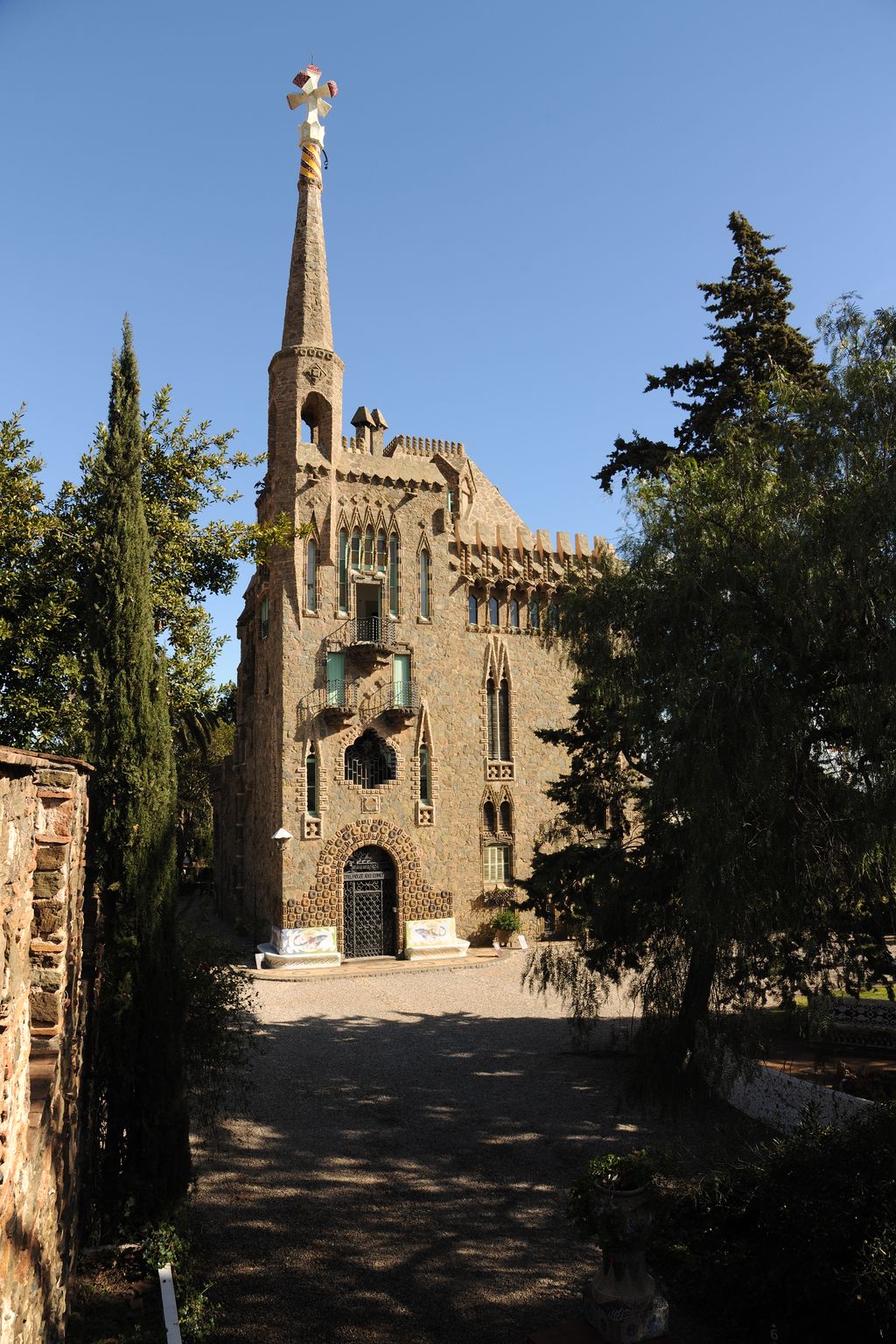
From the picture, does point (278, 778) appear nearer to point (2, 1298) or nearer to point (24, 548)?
point (24, 548)

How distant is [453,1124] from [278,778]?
585 inches

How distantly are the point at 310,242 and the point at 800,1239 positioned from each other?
3032 centimetres

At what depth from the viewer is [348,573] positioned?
28219mm

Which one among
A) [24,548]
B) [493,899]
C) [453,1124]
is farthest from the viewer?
[493,899]

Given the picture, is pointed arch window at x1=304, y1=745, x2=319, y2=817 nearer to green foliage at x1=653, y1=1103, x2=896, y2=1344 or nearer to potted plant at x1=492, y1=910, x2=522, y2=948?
potted plant at x1=492, y1=910, x2=522, y2=948

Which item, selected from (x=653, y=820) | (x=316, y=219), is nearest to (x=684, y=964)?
(x=653, y=820)

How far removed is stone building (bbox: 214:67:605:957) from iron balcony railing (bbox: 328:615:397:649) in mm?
61

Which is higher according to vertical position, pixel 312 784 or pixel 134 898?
pixel 312 784

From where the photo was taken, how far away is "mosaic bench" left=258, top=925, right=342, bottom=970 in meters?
25.5

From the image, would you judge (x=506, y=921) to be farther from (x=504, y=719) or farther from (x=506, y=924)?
(x=504, y=719)

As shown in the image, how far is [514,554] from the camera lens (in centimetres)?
3209

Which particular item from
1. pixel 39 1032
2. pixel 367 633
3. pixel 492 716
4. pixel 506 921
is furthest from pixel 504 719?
pixel 39 1032

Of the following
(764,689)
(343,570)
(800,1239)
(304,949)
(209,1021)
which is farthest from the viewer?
(343,570)

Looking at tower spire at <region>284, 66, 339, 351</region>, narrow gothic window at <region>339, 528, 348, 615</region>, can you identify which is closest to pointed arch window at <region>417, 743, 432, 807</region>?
narrow gothic window at <region>339, 528, 348, 615</region>
